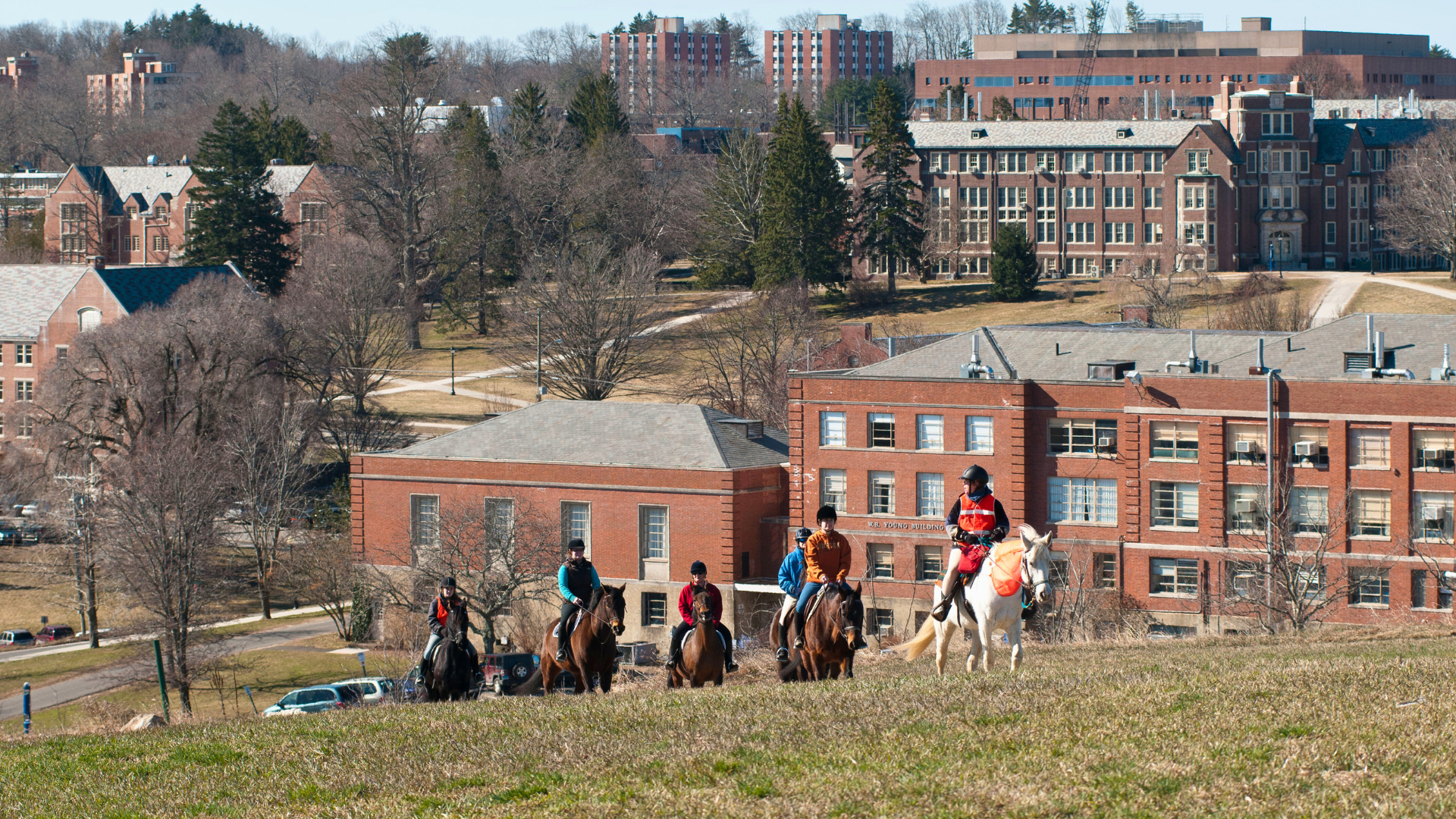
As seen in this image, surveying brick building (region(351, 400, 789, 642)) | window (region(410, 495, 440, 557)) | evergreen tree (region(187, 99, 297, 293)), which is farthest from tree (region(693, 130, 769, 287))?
window (region(410, 495, 440, 557))

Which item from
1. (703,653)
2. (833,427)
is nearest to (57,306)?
(833,427)

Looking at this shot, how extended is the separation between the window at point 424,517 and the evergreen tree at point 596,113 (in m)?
73.7

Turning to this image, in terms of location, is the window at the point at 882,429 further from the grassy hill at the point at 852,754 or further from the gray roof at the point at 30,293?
the gray roof at the point at 30,293

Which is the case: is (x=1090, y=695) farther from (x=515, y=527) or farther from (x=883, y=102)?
(x=883, y=102)

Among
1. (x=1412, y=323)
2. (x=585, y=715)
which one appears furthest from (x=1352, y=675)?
(x=1412, y=323)

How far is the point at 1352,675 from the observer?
17.3 metres

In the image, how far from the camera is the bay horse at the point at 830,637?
70.6ft

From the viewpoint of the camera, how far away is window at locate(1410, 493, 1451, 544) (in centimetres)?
4819

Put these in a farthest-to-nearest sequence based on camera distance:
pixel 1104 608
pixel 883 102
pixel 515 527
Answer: pixel 883 102 < pixel 515 527 < pixel 1104 608

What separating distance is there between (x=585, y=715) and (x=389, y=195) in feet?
322

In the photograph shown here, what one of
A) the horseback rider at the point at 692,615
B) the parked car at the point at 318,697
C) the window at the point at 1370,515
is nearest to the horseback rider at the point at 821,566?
the horseback rider at the point at 692,615

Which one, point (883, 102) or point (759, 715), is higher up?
point (883, 102)

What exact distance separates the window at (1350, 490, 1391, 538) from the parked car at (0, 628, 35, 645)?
47.4m

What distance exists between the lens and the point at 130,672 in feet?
183
